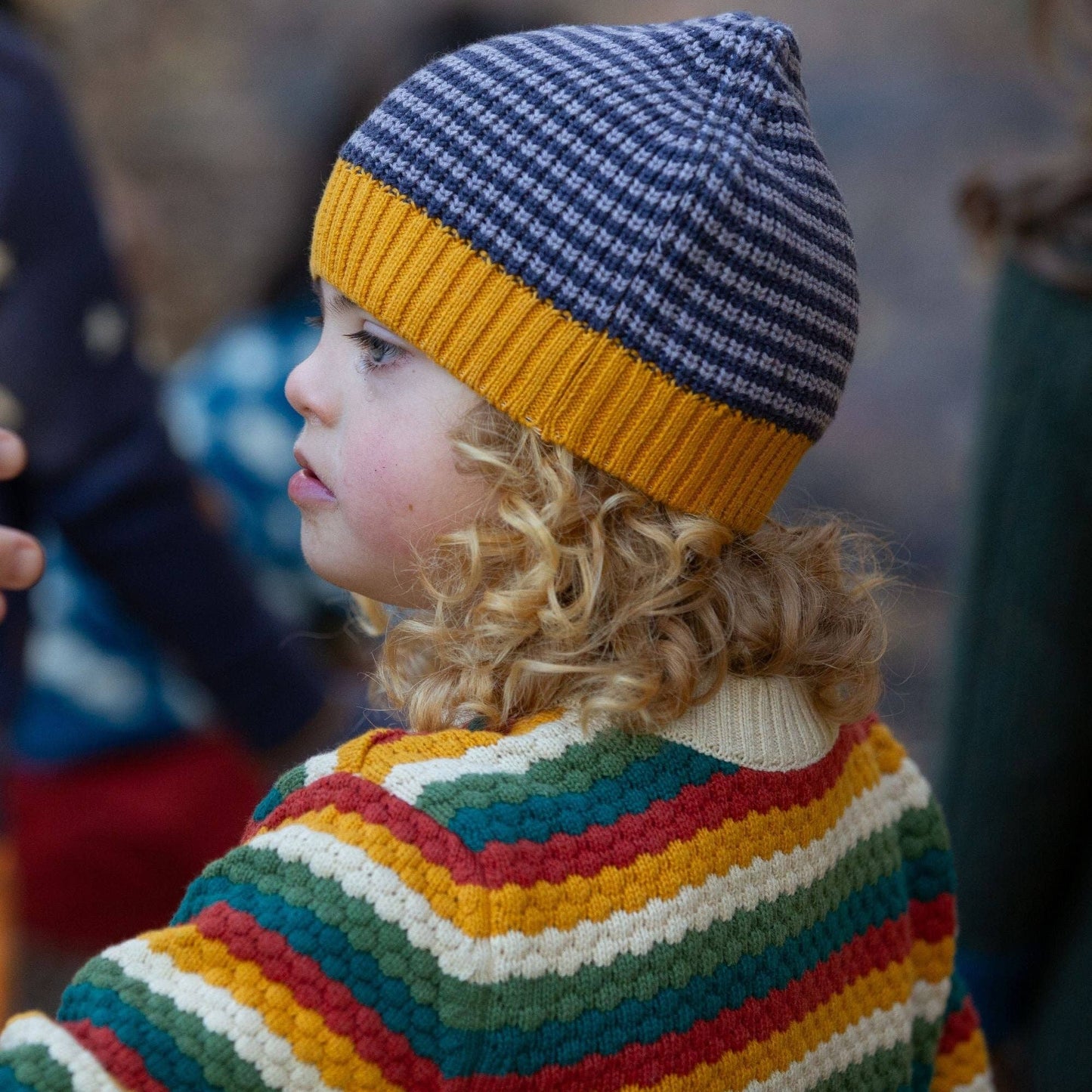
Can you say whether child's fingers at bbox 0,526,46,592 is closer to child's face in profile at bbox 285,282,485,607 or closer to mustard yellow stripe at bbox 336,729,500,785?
child's face in profile at bbox 285,282,485,607

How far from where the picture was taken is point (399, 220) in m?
1.21

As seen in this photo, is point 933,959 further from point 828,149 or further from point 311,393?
point 828,149

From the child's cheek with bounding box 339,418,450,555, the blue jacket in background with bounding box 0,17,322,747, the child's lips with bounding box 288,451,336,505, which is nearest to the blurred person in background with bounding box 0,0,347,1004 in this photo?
the blue jacket in background with bounding box 0,17,322,747

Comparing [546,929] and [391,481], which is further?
[391,481]

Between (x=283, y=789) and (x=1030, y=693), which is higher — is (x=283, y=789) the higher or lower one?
the higher one

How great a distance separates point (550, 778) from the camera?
107 cm

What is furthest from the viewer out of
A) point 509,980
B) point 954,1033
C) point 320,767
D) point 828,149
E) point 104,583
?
point 828,149

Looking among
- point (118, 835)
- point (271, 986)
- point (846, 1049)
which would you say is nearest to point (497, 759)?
point (271, 986)

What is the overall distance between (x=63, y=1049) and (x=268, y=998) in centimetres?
14

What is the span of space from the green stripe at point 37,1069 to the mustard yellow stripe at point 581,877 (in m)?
0.24

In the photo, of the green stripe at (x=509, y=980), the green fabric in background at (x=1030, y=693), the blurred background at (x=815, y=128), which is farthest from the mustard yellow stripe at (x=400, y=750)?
the blurred background at (x=815, y=128)

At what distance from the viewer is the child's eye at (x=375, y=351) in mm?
1234

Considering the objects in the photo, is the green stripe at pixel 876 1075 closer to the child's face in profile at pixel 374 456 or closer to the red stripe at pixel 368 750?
the red stripe at pixel 368 750

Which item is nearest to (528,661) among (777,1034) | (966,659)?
(777,1034)
